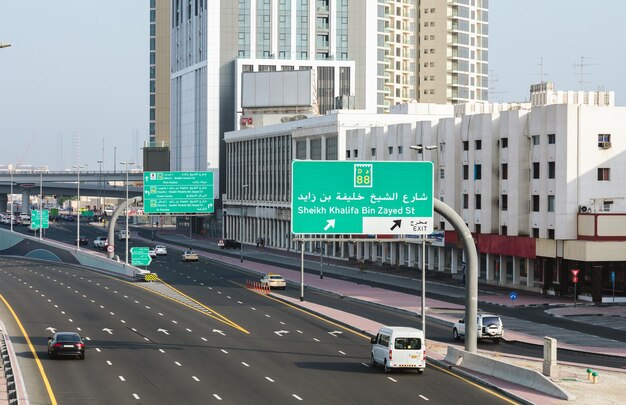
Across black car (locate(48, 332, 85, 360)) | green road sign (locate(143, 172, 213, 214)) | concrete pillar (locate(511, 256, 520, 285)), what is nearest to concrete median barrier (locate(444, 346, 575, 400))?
black car (locate(48, 332, 85, 360))

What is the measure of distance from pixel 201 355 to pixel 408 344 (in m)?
12.0

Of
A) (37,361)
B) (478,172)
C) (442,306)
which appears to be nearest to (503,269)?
(478,172)

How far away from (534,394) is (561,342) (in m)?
20.5

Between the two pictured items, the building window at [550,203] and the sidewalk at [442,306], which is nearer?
the sidewalk at [442,306]

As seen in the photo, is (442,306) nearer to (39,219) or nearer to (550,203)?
(550,203)

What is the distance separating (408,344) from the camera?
166 ft

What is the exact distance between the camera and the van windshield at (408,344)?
165ft

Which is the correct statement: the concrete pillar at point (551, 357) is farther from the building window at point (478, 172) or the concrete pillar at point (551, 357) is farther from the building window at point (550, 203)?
the building window at point (478, 172)

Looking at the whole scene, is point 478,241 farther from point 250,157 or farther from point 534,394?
point 250,157

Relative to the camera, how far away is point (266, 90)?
19325cm

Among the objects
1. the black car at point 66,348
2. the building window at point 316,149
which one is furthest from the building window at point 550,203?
the building window at point 316,149

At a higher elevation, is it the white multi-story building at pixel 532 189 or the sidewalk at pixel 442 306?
the white multi-story building at pixel 532 189

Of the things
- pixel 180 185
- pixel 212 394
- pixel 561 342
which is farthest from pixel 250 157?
pixel 212 394

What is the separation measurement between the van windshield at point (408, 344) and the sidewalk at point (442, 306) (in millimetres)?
2721
